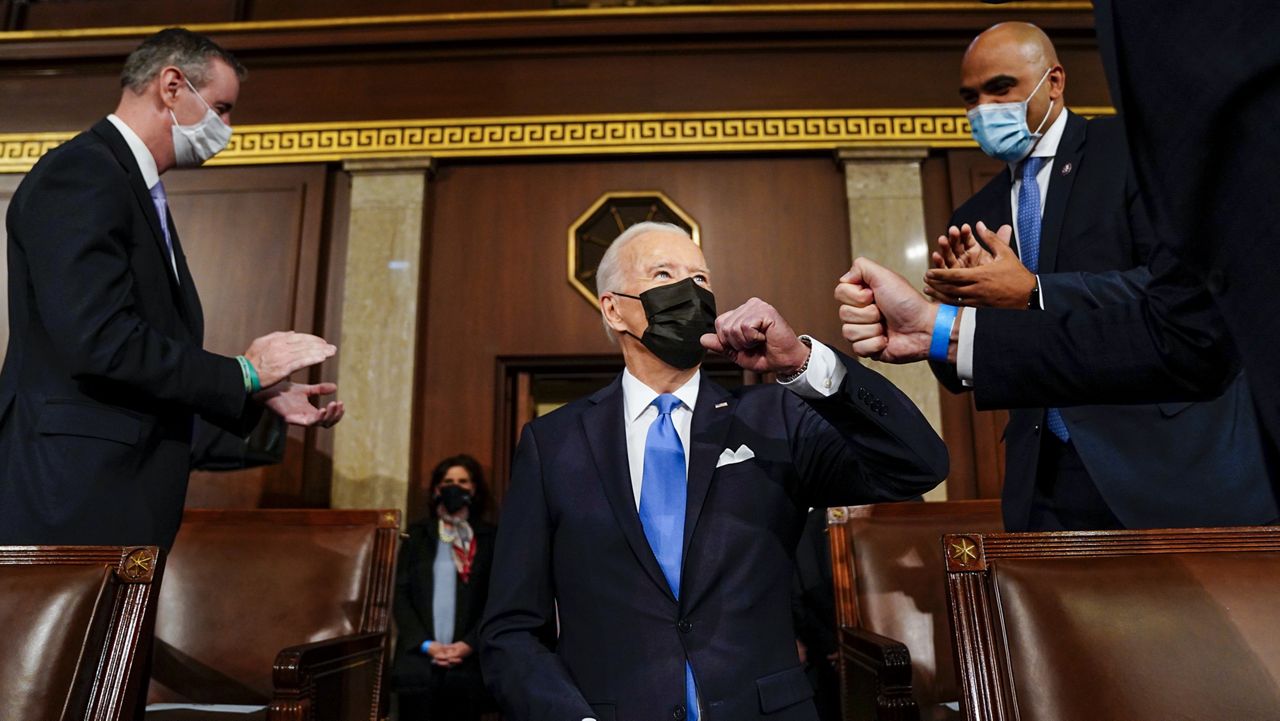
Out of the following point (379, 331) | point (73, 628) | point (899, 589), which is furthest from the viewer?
point (379, 331)

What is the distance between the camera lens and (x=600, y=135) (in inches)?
176

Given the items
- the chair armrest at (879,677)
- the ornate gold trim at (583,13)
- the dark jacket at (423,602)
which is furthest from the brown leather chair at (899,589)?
the ornate gold trim at (583,13)

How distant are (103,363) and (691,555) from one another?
Result: 1.20 meters

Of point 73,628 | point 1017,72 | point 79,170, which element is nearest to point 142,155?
point 79,170

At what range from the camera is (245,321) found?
433 cm

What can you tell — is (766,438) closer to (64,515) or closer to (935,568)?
(935,568)

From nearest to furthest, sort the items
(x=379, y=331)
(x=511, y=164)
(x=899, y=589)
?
1. (x=899, y=589)
2. (x=379, y=331)
3. (x=511, y=164)

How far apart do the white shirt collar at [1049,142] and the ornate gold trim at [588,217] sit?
2299mm

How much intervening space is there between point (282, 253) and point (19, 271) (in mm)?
2606

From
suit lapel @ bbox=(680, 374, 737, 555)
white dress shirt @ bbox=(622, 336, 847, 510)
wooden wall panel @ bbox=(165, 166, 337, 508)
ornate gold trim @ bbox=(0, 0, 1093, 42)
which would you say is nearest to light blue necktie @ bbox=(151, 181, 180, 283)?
white dress shirt @ bbox=(622, 336, 847, 510)

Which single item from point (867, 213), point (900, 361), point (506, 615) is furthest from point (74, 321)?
point (867, 213)

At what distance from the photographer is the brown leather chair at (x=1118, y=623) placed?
1.05 m

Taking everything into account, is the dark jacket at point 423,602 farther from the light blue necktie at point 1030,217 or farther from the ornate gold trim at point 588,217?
the light blue necktie at point 1030,217

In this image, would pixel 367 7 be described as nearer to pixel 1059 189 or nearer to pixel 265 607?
pixel 265 607
